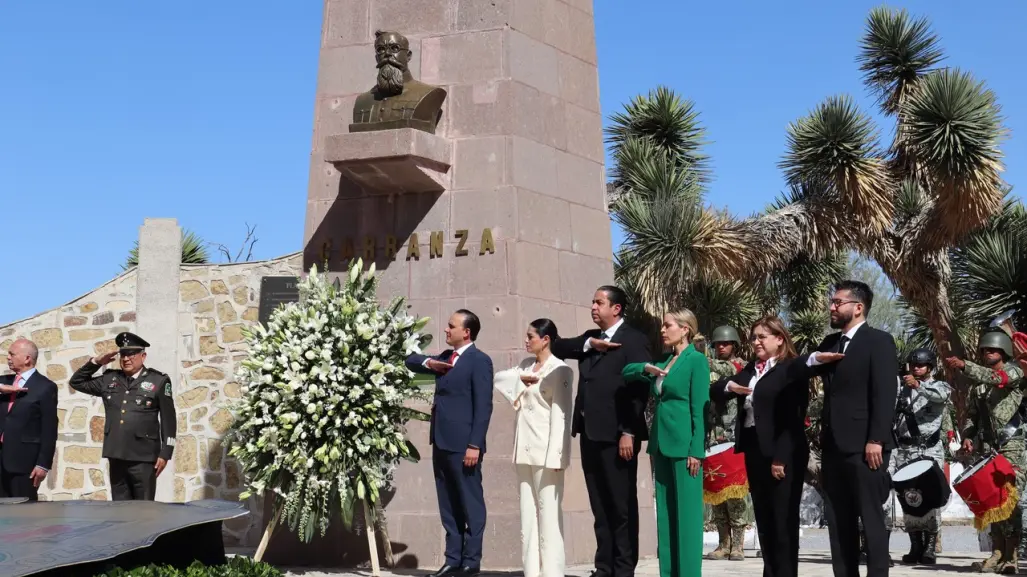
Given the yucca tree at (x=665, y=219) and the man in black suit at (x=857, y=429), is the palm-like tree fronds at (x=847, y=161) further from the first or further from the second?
the man in black suit at (x=857, y=429)

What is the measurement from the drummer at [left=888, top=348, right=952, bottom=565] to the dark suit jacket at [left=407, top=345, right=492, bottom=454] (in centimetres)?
344

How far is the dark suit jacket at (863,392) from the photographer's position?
20.3 ft

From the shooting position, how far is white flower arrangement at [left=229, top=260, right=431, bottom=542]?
7773mm

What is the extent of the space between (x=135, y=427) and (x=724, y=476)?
4246 millimetres

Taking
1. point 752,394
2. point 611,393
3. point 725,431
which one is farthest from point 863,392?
point 725,431

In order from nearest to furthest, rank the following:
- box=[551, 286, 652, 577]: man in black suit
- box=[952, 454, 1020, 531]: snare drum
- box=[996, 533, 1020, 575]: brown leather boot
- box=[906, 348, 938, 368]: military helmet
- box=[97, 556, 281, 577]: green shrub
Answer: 1. box=[97, 556, 281, 577]: green shrub
2. box=[551, 286, 652, 577]: man in black suit
3. box=[952, 454, 1020, 531]: snare drum
4. box=[996, 533, 1020, 575]: brown leather boot
5. box=[906, 348, 938, 368]: military helmet

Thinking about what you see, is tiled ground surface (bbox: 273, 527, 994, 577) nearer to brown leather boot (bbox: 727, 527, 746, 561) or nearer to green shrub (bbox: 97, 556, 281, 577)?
brown leather boot (bbox: 727, 527, 746, 561)

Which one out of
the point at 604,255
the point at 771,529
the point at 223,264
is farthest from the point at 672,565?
the point at 223,264

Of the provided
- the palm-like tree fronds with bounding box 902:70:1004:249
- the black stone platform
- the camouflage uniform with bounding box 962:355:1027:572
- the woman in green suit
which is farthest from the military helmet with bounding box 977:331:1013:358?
the palm-like tree fronds with bounding box 902:70:1004:249

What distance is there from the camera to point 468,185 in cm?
898

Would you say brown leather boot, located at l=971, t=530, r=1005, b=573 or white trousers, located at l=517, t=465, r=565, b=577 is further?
brown leather boot, located at l=971, t=530, r=1005, b=573

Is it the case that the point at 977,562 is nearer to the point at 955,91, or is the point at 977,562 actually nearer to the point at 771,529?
the point at 771,529

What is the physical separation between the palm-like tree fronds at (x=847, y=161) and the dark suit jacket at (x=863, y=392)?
44.3 ft

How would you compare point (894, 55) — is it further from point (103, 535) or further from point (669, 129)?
point (103, 535)
